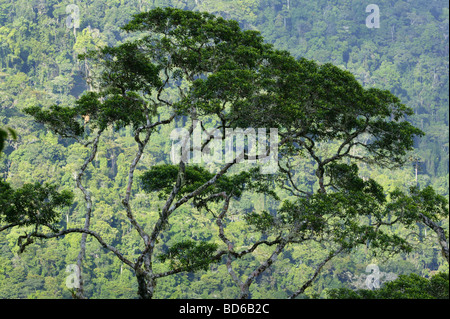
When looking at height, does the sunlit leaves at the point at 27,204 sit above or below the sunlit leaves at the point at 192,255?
above

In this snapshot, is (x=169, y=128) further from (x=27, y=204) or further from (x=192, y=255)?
(x=27, y=204)

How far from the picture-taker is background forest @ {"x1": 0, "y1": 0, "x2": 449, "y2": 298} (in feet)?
147

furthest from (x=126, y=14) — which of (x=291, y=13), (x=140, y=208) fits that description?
(x=140, y=208)

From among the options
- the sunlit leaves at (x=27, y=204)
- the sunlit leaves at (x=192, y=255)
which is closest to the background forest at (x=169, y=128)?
the sunlit leaves at (x=192, y=255)

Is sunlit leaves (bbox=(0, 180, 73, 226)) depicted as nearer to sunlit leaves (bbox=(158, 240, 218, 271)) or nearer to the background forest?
sunlit leaves (bbox=(158, 240, 218, 271))

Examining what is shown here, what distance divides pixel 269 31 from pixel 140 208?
5610 cm

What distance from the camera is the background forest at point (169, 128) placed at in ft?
147

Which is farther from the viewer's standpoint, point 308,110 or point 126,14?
point 126,14

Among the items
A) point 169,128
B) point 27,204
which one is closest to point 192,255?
point 27,204

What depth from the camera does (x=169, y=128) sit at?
70.9 meters

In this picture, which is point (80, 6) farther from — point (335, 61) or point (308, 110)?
point (308, 110)

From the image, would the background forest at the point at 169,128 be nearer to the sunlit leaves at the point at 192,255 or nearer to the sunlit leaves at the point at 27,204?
the sunlit leaves at the point at 192,255

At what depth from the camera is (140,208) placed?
172ft

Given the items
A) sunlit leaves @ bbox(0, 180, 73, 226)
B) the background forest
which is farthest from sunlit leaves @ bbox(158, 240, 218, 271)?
the background forest
